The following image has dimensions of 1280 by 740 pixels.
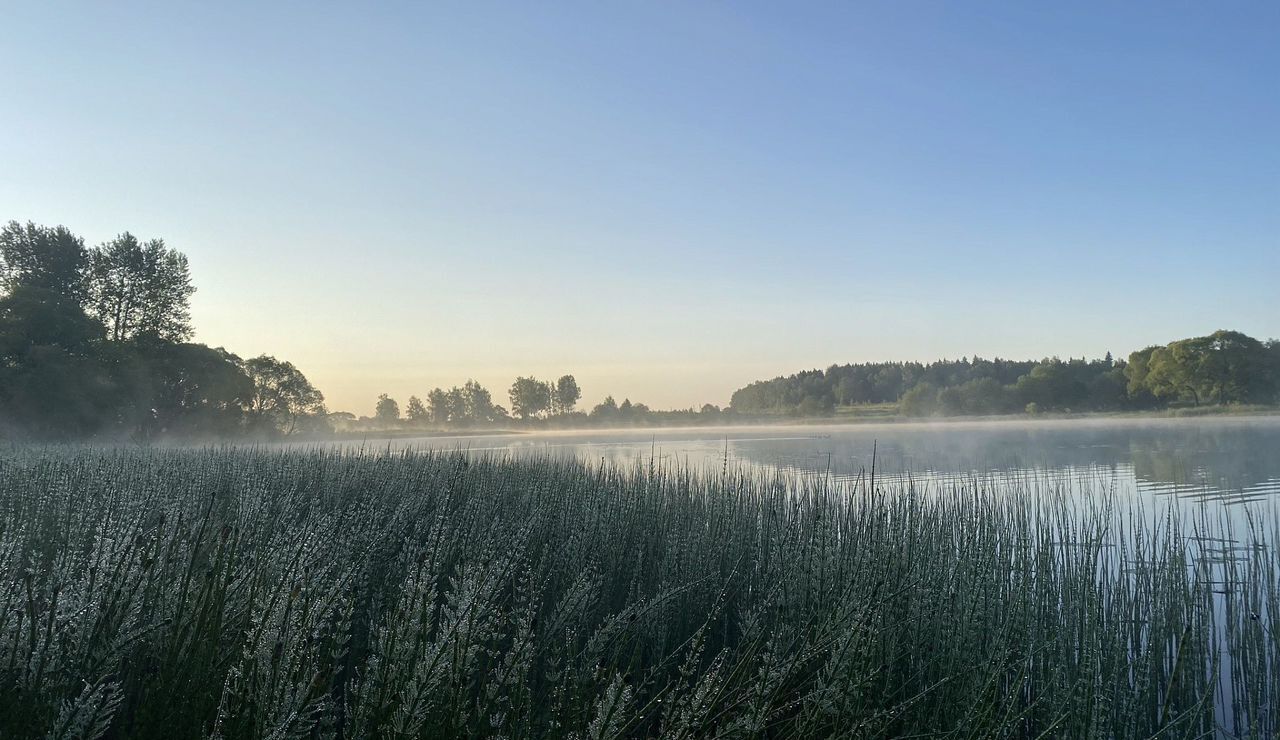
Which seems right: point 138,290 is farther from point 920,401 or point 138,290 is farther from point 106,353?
point 920,401

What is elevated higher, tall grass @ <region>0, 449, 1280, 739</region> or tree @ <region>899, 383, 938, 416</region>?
tree @ <region>899, 383, 938, 416</region>

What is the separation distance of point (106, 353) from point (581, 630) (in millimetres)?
31203

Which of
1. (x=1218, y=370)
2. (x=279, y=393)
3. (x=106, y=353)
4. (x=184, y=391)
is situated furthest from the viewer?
(x=1218, y=370)

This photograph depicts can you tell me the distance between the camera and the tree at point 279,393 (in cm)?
3775

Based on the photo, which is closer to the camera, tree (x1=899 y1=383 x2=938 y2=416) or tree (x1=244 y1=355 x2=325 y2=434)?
tree (x1=244 y1=355 x2=325 y2=434)

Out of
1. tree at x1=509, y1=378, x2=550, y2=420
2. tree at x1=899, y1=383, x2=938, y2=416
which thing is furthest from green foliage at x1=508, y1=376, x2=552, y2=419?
tree at x1=899, y1=383, x2=938, y2=416

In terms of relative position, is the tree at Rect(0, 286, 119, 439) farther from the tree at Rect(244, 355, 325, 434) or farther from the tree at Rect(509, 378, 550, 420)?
the tree at Rect(509, 378, 550, 420)

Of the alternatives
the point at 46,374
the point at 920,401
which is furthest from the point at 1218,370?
the point at 46,374

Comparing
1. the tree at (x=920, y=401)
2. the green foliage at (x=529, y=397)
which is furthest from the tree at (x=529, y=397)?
the tree at (x=920, y=401)

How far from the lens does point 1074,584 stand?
166 inches

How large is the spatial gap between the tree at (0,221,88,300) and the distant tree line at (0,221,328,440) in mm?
39

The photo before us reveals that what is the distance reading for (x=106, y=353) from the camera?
89.6 ft

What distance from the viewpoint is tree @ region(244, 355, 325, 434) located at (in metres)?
37.8

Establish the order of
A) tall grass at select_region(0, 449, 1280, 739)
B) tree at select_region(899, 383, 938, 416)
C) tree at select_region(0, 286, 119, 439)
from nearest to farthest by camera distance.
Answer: tall grass at select_region(0, 449, 1280, 739), tree at select_region(0, 286, 119, 439), tree at select_region(899, 383, 938, 416)
